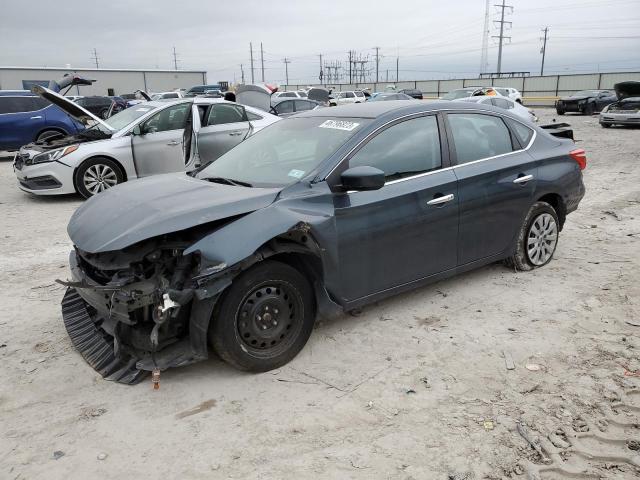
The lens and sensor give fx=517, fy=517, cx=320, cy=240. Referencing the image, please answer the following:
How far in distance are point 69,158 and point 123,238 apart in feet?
20.8

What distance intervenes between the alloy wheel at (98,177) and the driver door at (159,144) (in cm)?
44

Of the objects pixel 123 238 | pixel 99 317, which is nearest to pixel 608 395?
pixel 123 238

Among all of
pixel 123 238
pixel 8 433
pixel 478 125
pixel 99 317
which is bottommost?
pixel 8 433

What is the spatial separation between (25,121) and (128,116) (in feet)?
18.7

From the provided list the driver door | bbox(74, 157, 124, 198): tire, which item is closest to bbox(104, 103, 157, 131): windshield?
the driver door

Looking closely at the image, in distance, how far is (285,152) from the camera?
4.12 meters

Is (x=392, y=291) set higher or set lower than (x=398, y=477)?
higher

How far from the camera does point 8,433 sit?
283cm

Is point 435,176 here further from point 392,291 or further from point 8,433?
point 8,433

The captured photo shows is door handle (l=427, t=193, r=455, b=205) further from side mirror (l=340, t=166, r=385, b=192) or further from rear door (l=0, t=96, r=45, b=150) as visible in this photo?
rear door (l=0, t=96, r=45, b=150)

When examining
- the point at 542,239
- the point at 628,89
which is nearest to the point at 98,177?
the point at 542,239

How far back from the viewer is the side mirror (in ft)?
11.2

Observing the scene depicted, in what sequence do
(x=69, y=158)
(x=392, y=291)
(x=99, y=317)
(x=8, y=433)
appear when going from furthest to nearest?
(x=69, y=158) < (x=392, y=291) < (x=99, y=317) < (x=8, y=433)

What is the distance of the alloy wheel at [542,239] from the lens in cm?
500
